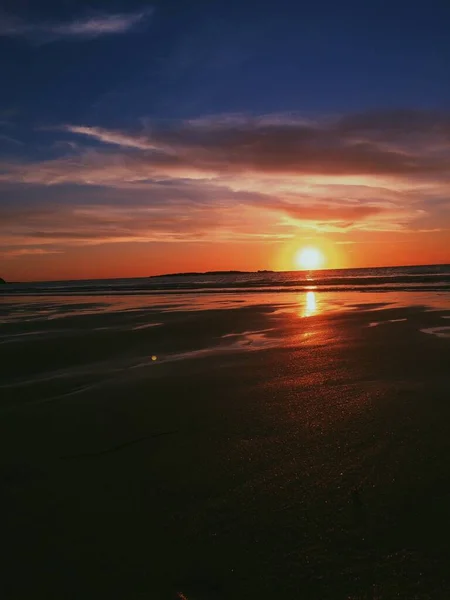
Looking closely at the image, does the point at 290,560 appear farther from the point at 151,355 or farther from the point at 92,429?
the point at 151,355

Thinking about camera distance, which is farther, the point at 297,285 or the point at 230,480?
the point at 297,285

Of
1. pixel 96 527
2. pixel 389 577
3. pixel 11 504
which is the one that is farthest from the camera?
pixel 11 504

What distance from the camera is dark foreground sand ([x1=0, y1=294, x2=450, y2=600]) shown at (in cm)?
278

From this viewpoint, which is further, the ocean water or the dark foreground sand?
the ocean water

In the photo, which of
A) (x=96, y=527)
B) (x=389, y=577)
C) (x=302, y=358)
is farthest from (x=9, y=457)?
(x=302, y=358)

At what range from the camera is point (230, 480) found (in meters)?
3.93

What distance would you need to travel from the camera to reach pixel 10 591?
2.72 meters

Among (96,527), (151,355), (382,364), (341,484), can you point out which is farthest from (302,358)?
(96,527)

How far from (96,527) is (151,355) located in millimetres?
6888

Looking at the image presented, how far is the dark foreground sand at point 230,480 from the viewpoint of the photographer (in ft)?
9.12

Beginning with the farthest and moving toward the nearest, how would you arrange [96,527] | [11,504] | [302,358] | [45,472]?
1. [302,358]
2. [45,472]
3. [11,504]
4. [96,527]

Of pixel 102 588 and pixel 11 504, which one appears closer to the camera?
pixel 102 588

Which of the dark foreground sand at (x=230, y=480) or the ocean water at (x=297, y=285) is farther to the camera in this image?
the ocean water at (x=297, y=285)

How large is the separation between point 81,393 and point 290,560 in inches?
188
